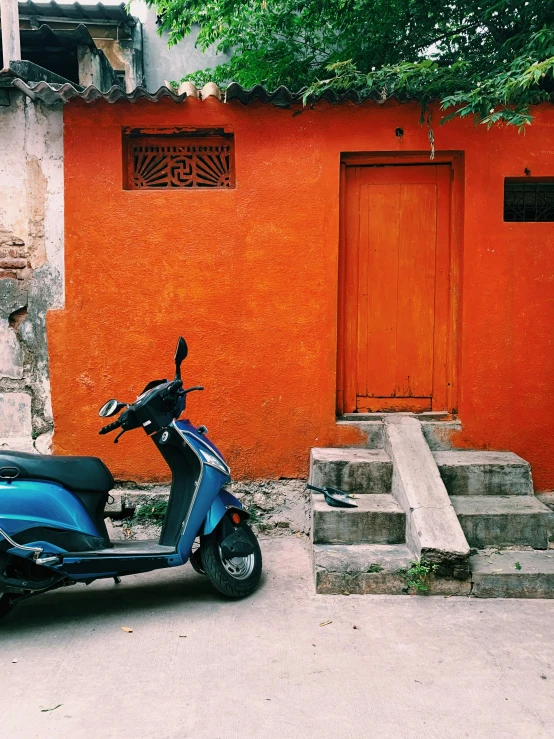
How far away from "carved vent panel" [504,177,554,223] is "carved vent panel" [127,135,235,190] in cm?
231

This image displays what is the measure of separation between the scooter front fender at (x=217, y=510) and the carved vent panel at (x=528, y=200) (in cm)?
334

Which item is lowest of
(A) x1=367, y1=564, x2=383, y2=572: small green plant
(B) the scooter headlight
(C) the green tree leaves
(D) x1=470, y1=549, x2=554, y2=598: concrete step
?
(D) x1=470, y1=549, x2=554, y2=598: concrete step

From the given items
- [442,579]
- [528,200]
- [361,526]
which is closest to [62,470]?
[361,526]

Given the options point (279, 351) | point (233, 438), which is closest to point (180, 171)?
point (279, 351)

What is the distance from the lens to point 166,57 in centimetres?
1125

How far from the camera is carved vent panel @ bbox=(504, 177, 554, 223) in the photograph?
575cm

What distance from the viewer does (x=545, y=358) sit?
565 cm

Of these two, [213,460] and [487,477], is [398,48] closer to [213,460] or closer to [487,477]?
[487,477]

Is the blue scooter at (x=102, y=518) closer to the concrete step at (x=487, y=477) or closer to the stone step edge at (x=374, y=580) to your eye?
the stone step edge at (x=374, y=580)

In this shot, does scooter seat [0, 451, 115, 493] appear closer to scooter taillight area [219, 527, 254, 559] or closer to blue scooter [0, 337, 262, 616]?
blue scooter [0, 337, 262, 616]

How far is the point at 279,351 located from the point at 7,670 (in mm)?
3086

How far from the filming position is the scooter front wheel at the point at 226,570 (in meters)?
4.25

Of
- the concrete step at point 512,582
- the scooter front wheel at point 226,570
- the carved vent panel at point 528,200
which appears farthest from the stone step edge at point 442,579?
the carved vent panel at point 528,200

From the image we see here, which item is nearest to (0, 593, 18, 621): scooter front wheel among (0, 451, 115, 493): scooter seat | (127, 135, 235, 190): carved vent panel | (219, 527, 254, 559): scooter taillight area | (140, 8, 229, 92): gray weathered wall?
(0, 451, 115, 493): scooter seat
